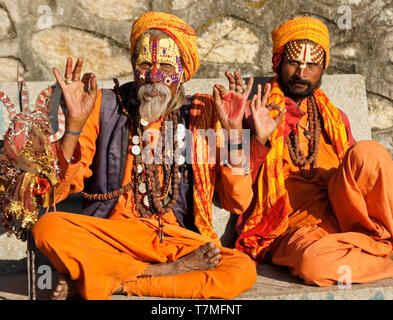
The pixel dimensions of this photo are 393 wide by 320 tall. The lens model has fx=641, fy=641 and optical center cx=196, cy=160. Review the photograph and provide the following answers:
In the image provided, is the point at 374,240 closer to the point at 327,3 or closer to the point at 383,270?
the point at 383,270

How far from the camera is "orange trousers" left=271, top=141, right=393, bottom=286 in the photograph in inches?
149

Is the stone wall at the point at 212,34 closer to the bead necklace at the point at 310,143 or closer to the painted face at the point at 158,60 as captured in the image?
the bead necklace at the point at 310,143

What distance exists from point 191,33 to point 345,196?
1.43 metres

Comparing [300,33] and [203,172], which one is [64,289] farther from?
[300,33]

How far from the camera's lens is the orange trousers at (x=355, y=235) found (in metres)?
3.79

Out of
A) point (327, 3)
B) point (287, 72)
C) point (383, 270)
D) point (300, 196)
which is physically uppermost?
point (327, 3)

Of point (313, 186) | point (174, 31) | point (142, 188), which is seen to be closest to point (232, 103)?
point (174, 31)

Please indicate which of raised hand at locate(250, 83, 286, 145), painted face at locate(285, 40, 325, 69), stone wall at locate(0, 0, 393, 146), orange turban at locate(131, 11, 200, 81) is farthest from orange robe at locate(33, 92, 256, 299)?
stone wall at locate(0, 0, 393, 146)

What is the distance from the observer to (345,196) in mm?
3990

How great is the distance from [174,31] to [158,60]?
24cm

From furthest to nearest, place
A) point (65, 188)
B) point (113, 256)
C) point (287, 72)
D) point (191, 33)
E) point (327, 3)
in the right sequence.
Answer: point (327, 3) < point (287, 72) < point (191, 33) < point (65, 188) < point (113, 256)

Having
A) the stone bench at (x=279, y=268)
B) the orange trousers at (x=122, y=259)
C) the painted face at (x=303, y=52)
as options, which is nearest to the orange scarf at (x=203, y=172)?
the orange trousers at (x=122, y=259)

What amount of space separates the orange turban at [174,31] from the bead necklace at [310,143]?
895 mm

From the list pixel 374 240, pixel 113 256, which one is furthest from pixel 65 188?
pixel 374 240
